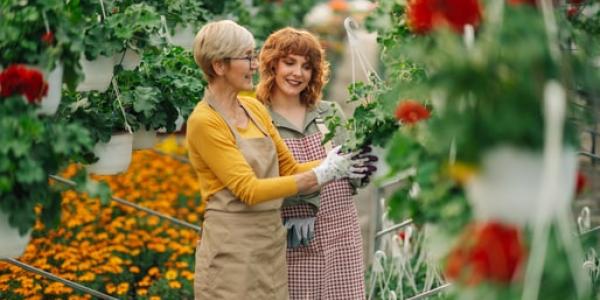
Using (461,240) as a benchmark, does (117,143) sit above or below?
above

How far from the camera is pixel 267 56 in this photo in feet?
13.3

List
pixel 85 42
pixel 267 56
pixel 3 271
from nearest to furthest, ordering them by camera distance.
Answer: pixel 85 42, pixel 267 56, pixel 3 271

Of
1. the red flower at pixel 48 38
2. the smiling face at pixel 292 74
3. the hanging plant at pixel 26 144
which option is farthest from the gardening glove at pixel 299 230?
the red flower at pixel 48 38

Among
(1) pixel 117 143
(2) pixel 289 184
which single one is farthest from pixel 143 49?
(2) pixel 289 184

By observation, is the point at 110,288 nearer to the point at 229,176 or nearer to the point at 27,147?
the point at 229,176

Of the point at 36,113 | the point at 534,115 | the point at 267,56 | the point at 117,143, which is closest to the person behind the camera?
the point at 534,115

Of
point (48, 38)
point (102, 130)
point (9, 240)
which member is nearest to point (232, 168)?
point (102, 130)

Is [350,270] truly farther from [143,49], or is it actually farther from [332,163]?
[143,49]

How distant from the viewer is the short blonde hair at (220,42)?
3.61 metres

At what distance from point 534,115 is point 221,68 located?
69.1 inches

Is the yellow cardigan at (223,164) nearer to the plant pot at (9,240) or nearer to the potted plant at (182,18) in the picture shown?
the plant pot at (9,240)

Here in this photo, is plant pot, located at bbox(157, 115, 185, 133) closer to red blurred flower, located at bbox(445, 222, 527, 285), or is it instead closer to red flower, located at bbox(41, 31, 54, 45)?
red flower, located at bbox(41, 31, 54, 45)

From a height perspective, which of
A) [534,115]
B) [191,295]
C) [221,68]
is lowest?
[191,295]

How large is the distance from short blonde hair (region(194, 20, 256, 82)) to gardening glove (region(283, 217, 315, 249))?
1.92ft
